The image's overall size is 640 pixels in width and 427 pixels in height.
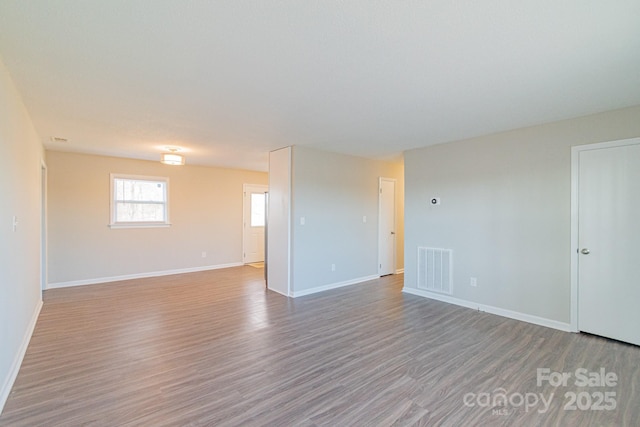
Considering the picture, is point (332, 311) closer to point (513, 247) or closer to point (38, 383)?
point (513, 247)

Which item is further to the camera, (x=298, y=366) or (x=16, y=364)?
(x=298, y=366)

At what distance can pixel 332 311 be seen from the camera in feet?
13.5

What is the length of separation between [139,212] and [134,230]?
0.39 meters

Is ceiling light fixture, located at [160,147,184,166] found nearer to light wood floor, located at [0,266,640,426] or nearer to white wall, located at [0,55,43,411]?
white wall, located at [0,55,43,411]

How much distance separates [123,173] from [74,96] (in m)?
3.60

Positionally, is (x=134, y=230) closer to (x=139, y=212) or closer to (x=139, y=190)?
(x=139, y=212)

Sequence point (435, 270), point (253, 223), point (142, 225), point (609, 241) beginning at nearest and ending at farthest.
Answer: point (609, 241)
point (435, 270)
point (142, 225)
point (253, 223)

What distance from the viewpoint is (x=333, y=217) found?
17.7 ft

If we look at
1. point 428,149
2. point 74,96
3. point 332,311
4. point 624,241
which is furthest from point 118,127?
point 624,241

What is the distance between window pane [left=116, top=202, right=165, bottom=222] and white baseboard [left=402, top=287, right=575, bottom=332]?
5342 mm

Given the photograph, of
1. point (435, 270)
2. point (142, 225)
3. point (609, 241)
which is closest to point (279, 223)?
point (435, 270)

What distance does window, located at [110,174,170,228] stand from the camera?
5922mm

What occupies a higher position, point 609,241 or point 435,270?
point 609,241

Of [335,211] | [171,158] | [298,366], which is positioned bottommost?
[298,366]
